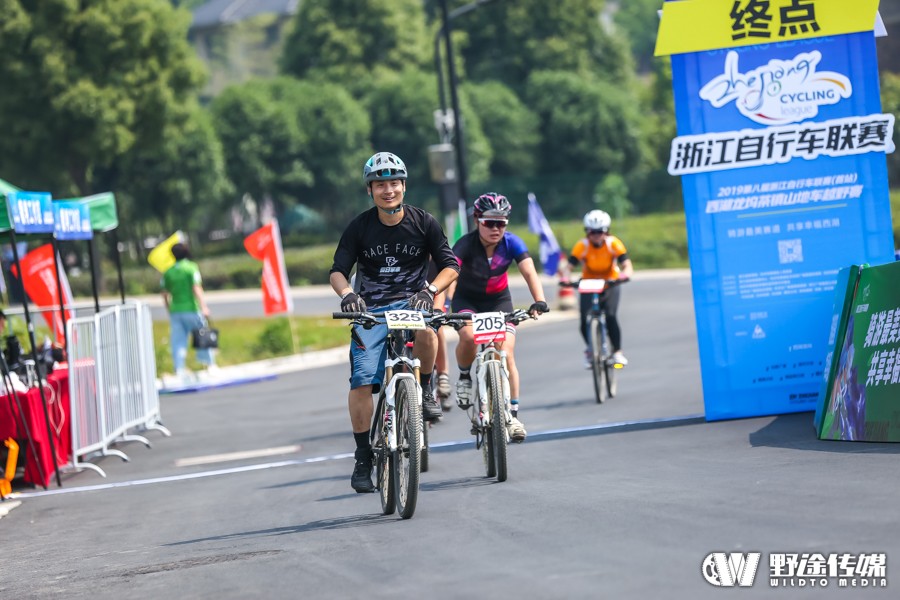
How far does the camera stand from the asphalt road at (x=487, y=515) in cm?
649

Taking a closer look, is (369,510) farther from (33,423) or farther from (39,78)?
(39,78)

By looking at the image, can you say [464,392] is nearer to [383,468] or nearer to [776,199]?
[383,468]

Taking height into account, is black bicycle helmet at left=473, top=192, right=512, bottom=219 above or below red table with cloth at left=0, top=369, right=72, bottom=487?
above

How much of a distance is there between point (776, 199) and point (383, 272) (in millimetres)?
4203

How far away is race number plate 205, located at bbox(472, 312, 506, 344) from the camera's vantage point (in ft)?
31.3

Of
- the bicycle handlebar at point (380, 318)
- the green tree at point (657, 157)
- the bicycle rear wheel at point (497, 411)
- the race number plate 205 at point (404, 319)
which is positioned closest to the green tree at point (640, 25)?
the green tree at point (657, 157)

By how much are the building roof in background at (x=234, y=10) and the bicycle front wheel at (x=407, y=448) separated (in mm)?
110670

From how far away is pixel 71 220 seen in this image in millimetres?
14625

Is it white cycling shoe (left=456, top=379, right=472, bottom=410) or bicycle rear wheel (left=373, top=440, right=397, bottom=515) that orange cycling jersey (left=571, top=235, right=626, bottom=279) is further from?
bicycle rear wheel (left=373, top=440, right=397, bottom=515)

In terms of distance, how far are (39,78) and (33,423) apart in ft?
131

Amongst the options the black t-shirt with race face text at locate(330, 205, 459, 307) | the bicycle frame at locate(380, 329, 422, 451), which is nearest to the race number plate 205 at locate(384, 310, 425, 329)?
the bicycle frame at locate(380, 329, 422, 451)

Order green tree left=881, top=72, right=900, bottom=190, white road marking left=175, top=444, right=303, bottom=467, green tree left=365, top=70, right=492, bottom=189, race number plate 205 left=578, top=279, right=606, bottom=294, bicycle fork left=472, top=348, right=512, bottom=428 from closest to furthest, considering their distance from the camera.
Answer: bicycle fork left=472, top=348, right=512, bottom=428, white road marking left=175, top=444, right=303, bottom=467, race number plate 205 left=578, top=279, right=606, bottom=294, green tree left=881, top=72, right=900, bottom=190, green tree left=365, top=70, right=492, bottom=189

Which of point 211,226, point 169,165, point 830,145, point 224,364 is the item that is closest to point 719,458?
point 830,145

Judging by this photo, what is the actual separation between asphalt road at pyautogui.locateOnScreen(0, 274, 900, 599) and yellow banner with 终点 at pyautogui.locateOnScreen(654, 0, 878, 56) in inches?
120
